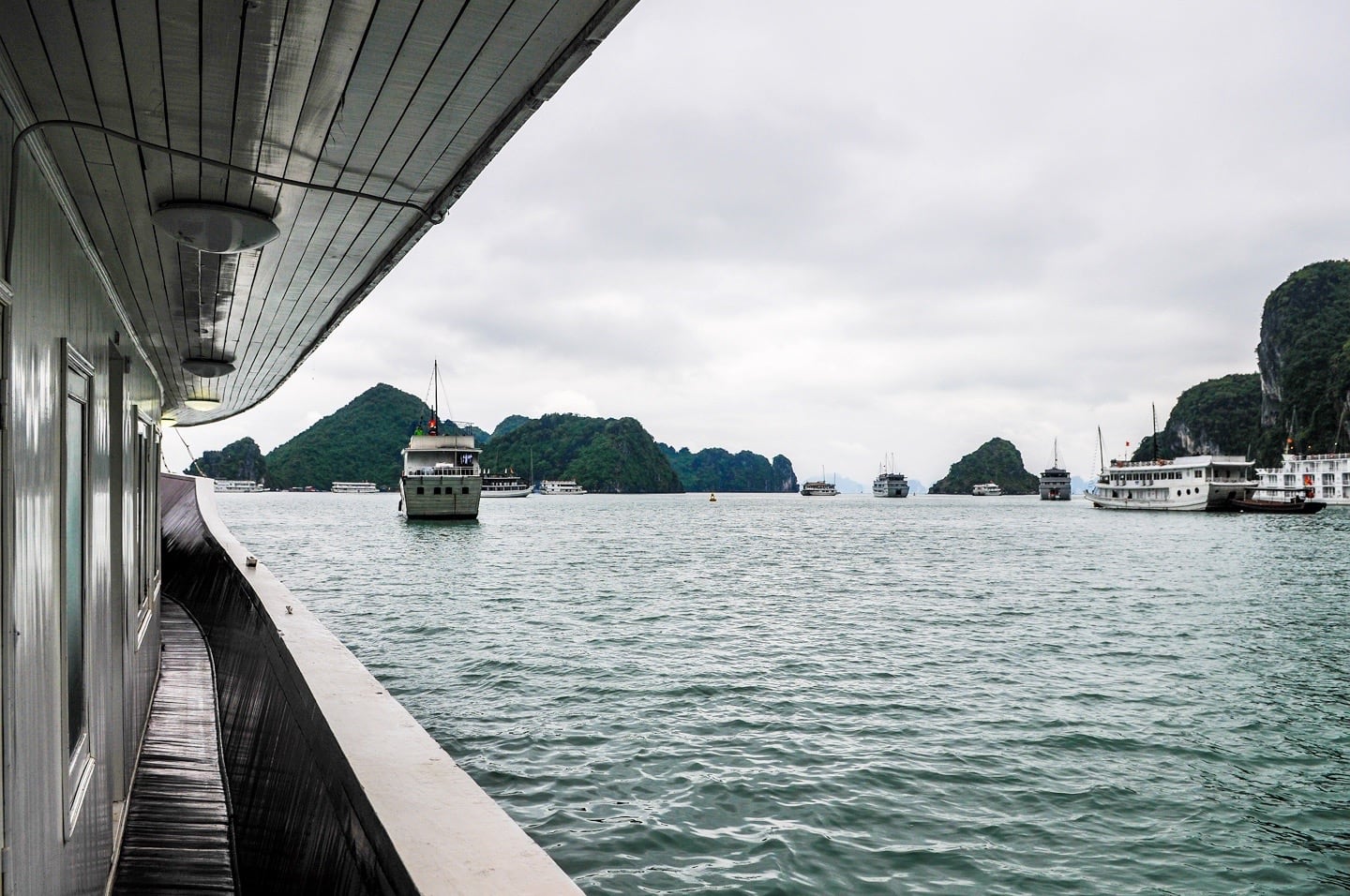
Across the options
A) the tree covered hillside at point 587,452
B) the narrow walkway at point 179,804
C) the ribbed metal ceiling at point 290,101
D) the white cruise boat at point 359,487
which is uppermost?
the tree covered hillside at point 587,452

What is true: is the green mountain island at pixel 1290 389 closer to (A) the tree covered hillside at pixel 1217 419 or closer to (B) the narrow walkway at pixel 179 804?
(A) the tree covered hillside at pixel 1217 419

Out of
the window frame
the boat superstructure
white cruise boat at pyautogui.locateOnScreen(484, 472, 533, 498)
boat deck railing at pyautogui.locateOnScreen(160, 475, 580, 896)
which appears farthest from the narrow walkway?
white cruise boat at pyautogui.locateOnScreen(484, 472, 533, 498)

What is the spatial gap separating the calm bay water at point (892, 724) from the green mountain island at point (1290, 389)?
79.8m

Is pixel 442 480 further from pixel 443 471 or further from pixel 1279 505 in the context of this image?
pixel 1279 505

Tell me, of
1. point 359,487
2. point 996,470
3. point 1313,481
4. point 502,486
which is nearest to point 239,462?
point 359,487

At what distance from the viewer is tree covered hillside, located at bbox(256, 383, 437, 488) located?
160125mm

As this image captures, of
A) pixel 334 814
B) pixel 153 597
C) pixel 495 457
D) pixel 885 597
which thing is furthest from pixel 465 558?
pixel 495 457

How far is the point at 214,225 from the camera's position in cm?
296

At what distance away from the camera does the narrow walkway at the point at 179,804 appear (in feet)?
12.8

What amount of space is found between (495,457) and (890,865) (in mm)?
165786

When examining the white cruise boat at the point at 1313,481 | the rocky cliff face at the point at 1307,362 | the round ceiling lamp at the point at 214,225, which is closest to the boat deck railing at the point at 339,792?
the round ceiling lamp at the point at 214,225

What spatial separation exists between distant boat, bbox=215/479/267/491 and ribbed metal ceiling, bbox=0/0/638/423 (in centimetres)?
18467

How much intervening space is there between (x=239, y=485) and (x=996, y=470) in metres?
161

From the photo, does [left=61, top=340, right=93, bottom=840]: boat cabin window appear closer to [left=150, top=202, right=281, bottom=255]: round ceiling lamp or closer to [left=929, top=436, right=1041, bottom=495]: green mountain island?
[left=150, top=202, right=281, bottom=255]: round ceiling lamp
